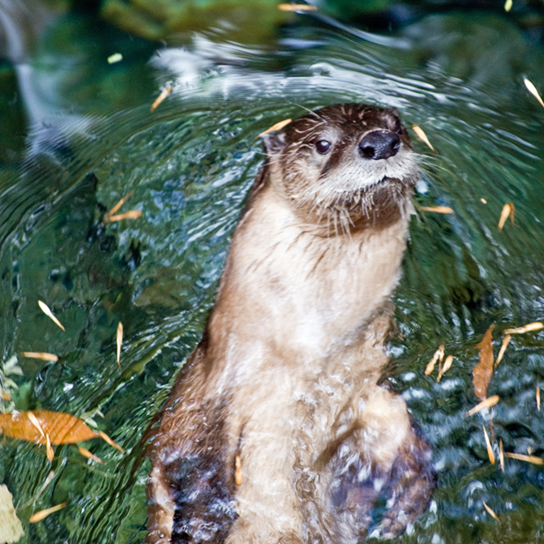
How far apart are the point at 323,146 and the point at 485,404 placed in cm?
135

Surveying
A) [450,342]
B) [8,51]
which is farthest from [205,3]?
[450,342]

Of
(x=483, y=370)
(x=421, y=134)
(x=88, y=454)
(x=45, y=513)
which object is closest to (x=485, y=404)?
(x=483, y=370)

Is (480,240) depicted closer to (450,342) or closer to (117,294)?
(450,342)

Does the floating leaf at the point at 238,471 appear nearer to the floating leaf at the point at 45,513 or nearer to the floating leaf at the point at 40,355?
the floating leaf at the point at 45,513

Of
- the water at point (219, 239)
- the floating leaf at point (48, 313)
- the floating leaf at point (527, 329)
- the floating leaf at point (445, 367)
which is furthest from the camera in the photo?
the floating leaf at point (48, 313)

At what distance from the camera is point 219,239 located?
138 inches

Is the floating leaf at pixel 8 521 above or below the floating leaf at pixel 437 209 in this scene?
→ below

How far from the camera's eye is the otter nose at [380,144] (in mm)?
2201

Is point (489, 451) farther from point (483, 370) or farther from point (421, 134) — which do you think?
point (421, 134)

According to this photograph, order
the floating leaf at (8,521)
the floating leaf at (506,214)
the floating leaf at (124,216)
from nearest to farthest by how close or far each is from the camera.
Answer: the floating leaf at (8,521), the floating leaf at (506,214), the floating leaf at (124,216)

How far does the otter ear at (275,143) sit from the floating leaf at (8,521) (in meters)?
1.90

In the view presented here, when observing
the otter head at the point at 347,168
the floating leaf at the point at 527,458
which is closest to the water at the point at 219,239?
the floating leaf at the point at 527,458

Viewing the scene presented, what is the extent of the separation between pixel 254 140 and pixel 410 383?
1.86m

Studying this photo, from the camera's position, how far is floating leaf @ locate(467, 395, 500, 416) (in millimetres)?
2660
